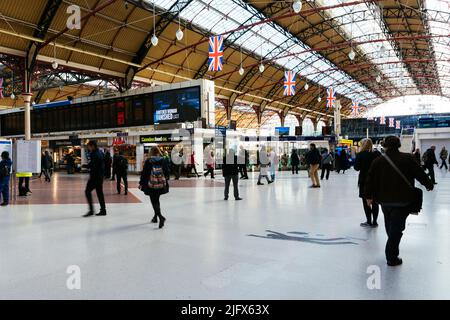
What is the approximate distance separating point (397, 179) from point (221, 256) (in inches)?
86.3

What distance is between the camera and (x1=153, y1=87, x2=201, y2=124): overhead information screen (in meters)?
20.5

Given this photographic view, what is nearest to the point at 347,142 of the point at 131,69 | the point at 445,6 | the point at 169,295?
the point at 445,6

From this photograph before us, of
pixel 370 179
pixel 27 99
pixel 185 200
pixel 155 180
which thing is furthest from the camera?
pixel 27 99

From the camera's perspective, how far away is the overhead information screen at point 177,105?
2050 centimetres

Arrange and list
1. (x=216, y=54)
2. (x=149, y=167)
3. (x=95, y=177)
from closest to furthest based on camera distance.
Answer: (x=149, y=167)
(x=95, y=177)
(x=216, y=54)

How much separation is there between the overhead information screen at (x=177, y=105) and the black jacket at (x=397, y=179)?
16.8 meters

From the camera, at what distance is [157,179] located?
634 cm

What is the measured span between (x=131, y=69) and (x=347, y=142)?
63.0ft

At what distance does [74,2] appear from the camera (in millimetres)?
18891

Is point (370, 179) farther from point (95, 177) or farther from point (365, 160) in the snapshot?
point (95, 177)

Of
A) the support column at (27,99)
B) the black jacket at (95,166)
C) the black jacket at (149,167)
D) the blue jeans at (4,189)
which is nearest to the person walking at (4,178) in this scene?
the blue jeans at (4,189)

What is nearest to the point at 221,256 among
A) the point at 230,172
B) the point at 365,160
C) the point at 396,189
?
the point at 396,189

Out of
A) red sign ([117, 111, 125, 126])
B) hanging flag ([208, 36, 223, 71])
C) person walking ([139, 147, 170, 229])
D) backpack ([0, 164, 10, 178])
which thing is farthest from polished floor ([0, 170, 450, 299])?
red sign ([117, 111, 125, 126])
